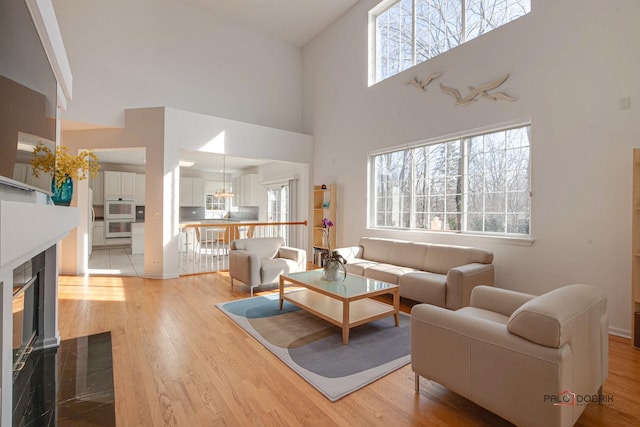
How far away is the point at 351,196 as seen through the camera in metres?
6.36

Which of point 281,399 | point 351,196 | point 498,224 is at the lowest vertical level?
point 281,399

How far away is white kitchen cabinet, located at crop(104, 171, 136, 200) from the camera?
8.82m

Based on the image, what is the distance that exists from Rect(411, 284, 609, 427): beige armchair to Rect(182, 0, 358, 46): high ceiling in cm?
661

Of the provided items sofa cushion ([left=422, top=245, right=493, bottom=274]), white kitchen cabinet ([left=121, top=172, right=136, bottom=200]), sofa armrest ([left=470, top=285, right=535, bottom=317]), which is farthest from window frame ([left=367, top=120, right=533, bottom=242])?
white kitchen cabinet ([left=121, top=172, right=136, bottom=200])

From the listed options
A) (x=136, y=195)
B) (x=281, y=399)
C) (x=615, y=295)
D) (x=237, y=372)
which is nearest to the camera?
(x=281, y=399)

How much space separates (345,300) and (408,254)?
203cm

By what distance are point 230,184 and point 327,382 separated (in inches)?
401

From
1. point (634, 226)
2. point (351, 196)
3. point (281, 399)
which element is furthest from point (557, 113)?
point (281, 399)

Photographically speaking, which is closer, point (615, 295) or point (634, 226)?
point (634, 226)

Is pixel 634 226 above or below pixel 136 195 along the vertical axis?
below

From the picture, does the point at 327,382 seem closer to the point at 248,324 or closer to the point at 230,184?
the point at 248,324

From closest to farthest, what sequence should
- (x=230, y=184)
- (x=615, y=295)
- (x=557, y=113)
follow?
1. (x=615, y=295)
2. (x=557, y=113)
3. (x=230, y=184)

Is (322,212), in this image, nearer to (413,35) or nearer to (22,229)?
(413,35)

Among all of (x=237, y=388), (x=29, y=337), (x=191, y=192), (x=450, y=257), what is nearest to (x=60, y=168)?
(x=29, y=337)
